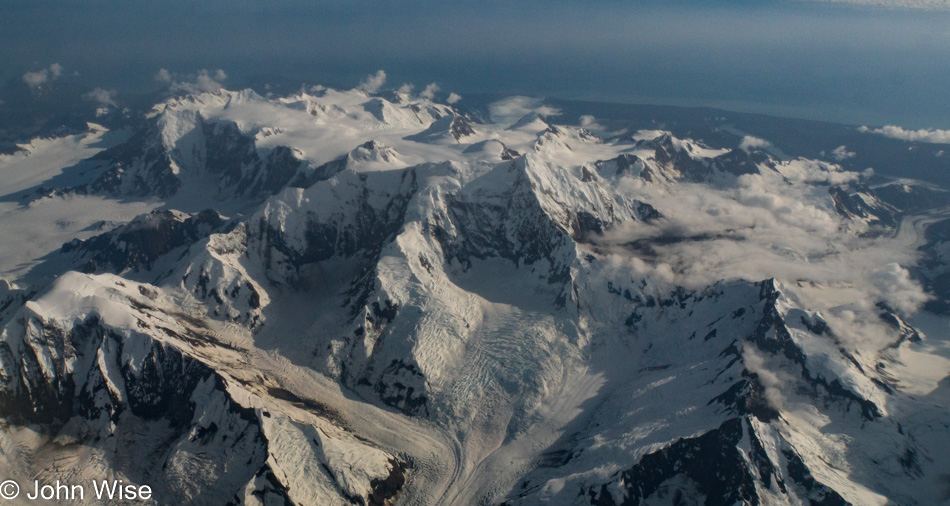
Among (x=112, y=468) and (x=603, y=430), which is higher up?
(x=603, y=430)

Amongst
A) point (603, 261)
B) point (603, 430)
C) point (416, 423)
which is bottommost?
point (416, 423)

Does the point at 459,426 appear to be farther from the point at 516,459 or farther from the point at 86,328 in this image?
the point at 86,328

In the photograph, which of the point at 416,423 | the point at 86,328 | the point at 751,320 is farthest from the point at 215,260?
the point at 751,320

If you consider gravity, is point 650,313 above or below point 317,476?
above

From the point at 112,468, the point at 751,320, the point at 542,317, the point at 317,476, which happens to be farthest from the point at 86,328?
the point at 751,320

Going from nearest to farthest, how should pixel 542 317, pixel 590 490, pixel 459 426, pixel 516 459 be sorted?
1. pixel 590 490
2. pixel 516 459
3. pixel 459 426
4. pixel 542 317

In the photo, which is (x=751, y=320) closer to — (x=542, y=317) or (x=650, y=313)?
(x=650, y=313)

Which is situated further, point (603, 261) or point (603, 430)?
point (603, 261)

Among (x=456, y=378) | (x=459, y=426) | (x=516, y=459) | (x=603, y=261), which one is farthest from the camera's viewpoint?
(x=603, y=261)

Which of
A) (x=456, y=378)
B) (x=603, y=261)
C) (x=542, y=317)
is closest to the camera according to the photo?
(x=456, y=378)
